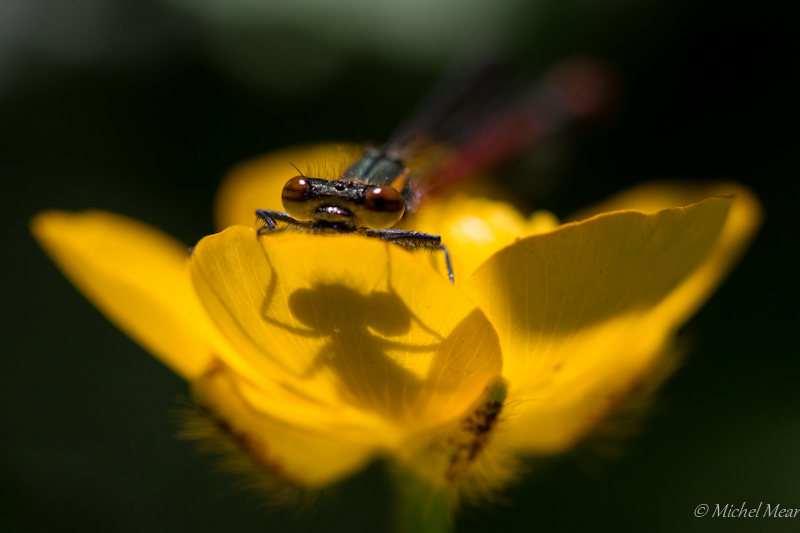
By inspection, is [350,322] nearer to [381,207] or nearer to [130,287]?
[381,207]

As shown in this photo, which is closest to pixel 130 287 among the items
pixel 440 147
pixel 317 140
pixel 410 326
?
pixel 410 326

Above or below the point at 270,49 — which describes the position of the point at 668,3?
above

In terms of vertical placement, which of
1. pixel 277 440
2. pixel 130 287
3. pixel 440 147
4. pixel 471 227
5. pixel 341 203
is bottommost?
pixel 277 440

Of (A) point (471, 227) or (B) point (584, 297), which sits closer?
(B) point (584, 297)

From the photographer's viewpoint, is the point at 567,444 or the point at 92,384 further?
the point at 92,384

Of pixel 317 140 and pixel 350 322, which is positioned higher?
pixel 317 140

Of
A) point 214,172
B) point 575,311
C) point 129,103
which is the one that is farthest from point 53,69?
point 575,311

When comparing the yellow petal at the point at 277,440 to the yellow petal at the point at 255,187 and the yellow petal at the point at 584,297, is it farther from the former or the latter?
the yellow petal at the point at 255,187

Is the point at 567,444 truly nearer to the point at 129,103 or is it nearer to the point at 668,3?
the point at 668,3

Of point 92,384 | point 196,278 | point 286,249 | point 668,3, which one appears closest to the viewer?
point 286,249
